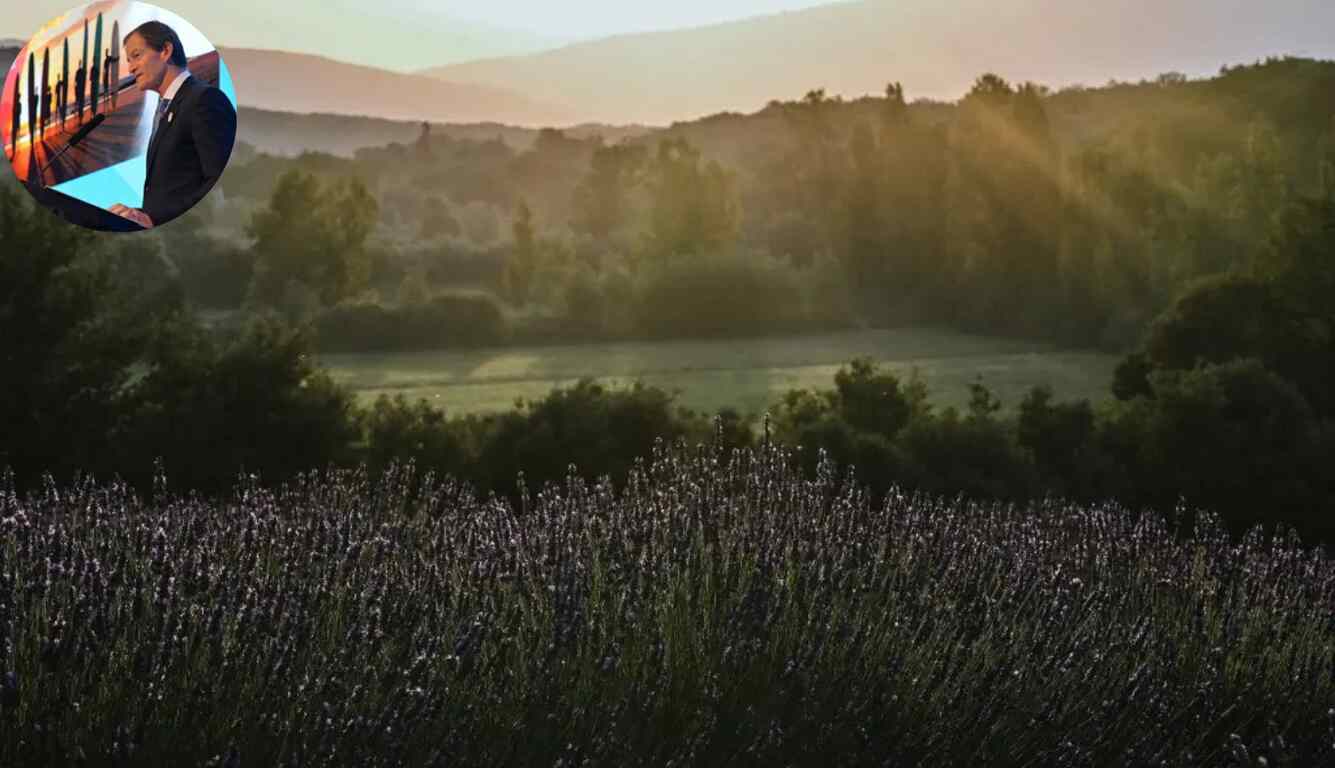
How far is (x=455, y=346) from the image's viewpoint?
85.7ft

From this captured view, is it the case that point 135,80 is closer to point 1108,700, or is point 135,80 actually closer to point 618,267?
point 1108,700

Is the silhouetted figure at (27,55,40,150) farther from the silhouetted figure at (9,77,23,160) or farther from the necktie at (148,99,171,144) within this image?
the necktie at (148,99,171,144)

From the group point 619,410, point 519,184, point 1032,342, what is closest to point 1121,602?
point 619,410

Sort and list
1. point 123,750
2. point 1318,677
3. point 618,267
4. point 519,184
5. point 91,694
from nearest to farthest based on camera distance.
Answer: point 123,750
point 91,694
point 1318,677
point 618,267
point 519,184

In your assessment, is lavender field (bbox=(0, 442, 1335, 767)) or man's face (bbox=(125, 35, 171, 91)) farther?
man's face (bbox=(125, 35, 171, 91))

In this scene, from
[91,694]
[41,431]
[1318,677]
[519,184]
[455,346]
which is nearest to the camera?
[91,694]

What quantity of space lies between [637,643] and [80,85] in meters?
3.86

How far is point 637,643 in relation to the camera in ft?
13.3

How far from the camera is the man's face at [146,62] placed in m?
6.26

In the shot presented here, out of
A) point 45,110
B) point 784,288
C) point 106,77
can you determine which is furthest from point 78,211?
point 784,288

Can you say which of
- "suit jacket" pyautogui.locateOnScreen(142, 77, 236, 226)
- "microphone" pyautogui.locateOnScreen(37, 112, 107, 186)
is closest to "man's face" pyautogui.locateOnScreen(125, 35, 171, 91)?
"suit jacket" pyautogui.locateOnScreen(142, 77, 236, 226)

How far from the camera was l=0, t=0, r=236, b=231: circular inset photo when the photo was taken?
6.11m

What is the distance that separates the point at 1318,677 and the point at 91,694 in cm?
379

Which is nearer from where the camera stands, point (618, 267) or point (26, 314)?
point (26, 314)
